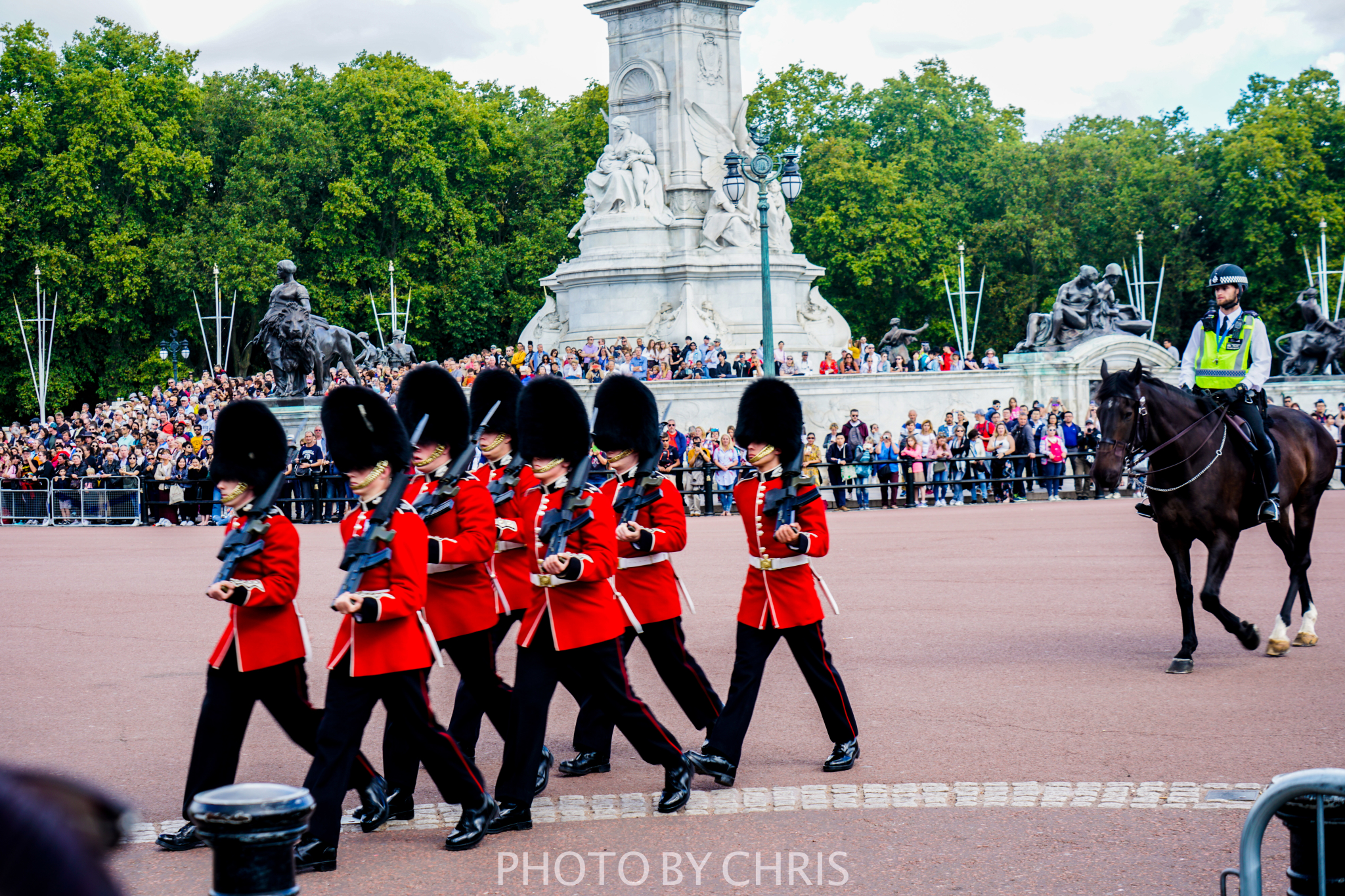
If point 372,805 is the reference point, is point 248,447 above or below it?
above

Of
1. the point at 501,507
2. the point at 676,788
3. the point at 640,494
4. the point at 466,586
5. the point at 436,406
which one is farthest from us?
the point at 501,507

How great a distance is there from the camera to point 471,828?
615 cm

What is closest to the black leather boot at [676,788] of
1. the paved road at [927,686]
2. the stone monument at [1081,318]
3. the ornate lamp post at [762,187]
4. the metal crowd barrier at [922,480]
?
the paved road at [927,686]

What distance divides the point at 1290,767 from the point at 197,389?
1270 inches

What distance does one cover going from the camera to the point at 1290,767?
6805 mm

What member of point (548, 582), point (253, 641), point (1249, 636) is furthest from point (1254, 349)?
point (253, 641)

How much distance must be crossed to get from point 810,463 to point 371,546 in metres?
18.3

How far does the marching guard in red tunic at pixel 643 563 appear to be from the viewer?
7441mm

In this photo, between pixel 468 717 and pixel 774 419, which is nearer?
pixel 468 717

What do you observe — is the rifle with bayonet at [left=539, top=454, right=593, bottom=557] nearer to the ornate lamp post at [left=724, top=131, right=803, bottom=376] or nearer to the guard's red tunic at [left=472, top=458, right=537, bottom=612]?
the guard's red tunic at [left=472, top=458, right=537, bottom=612]

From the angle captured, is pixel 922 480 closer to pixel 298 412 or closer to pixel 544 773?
pixel 298 412

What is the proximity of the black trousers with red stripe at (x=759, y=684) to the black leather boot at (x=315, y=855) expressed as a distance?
72.2 inches

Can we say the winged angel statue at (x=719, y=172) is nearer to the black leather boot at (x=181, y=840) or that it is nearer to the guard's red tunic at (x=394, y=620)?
the guard's red tunic at (x=394, y=620)

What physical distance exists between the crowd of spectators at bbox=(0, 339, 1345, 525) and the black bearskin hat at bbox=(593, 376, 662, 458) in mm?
15447
